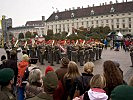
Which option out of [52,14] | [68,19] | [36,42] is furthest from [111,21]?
[36,42]

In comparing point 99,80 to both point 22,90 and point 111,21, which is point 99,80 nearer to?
point 22,90

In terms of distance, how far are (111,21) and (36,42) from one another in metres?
102

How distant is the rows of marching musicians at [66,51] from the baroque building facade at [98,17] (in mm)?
94327

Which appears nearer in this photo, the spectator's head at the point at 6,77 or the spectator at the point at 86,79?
the spectator's head at the point at 6,77

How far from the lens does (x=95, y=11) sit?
126688mm

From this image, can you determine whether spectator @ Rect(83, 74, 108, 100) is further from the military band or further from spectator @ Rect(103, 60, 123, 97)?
the military band

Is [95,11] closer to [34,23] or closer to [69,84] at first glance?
[34,23]

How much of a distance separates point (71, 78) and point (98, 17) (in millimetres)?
121245

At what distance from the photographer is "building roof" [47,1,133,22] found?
116m

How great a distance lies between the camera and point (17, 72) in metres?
8.22

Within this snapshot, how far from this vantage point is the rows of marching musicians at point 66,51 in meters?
20.4

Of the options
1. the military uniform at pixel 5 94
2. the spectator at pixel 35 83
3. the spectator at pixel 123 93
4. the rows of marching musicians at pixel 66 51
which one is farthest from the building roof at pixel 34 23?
the spectator at pixel 123 93

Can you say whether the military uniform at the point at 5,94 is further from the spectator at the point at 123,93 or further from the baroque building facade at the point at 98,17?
the baroque building facade at the point at 98,17

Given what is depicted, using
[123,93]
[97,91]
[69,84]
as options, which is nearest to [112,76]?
[97,91]
